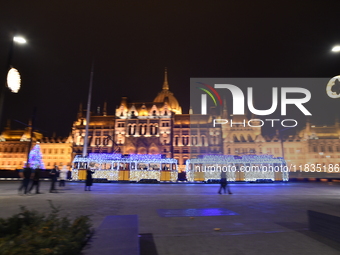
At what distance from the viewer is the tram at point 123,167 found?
31.7 meters

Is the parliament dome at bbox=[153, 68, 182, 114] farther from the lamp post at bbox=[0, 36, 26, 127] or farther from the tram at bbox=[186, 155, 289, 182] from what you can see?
the lamp post at bbox=[0, 36, 26, 127]

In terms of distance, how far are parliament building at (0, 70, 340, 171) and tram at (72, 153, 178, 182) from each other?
3781 cm

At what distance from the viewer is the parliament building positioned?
246 feet

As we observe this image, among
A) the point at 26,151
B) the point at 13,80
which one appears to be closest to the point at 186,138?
the point at 26,151

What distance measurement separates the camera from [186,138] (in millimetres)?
77062

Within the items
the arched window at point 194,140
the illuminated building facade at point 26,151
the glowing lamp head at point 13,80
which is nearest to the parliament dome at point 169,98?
the arched window at point 194,140

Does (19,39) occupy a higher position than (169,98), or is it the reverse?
(169,98)

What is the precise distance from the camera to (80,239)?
15.1ft

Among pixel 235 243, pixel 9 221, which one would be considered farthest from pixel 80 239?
pixel 235 243

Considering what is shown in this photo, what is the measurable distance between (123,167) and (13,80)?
24635 millimetres

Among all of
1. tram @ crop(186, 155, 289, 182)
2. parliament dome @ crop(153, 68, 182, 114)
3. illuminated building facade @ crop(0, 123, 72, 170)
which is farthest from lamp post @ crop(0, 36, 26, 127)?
illuminated building facade @ crop(0, 123, 72, 170)

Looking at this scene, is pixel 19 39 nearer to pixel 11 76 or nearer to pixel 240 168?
pixel 11 76

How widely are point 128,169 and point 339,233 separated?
28509 mm

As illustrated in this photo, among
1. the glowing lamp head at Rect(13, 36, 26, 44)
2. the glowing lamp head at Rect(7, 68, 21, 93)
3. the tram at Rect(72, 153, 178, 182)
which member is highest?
the glowing lamp head at Rect(13, 36, 26, 44)
